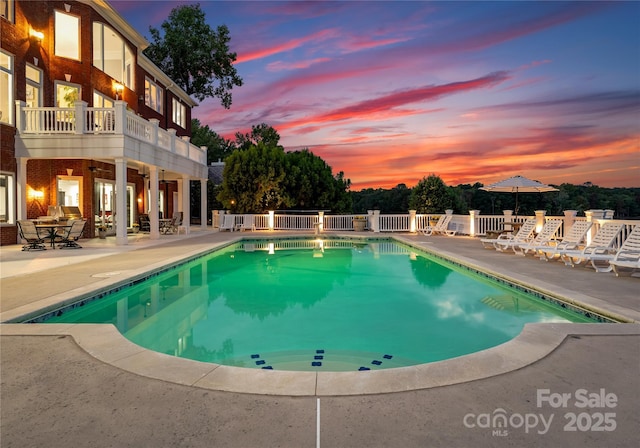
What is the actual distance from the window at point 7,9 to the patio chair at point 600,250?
16973mm

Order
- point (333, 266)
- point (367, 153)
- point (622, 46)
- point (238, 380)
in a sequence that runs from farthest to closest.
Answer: point (367, 153)
point (622, 46)
point (333, 266)
point (238, 380)

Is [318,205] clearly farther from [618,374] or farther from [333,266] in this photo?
[618,374]

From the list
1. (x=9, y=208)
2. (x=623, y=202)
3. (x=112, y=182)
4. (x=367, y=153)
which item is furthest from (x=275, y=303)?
(x=623, y=202)

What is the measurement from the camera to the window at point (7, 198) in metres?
13.0

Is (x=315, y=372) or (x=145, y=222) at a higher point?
(x=145, y=222)

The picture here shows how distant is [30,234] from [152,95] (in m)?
11.6

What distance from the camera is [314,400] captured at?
9.31 ft

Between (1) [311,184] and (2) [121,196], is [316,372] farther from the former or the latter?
(1) [311,184]

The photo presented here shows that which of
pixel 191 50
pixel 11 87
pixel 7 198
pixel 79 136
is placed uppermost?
pixel 191 50

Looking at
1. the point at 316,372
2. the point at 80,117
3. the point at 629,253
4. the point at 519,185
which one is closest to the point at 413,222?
the point at 519,185

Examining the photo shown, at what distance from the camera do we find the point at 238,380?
3.16 metres

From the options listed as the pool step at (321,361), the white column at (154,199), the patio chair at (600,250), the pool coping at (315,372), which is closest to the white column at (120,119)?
the white column at (154,199)

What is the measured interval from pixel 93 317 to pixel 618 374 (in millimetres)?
6166

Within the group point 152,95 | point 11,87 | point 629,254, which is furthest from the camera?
point 152,95
